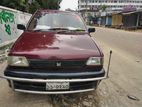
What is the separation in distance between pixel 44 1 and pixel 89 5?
94274mm

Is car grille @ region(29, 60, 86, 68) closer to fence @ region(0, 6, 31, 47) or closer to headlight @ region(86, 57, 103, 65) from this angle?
headlight @ region(86, 57, 103, 65)

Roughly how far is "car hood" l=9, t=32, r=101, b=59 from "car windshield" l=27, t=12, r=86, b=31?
1.84 feet

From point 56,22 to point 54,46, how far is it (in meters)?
1.60

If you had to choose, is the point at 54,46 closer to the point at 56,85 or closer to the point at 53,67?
the point at 53,67

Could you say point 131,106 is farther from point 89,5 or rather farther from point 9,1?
point 89,5

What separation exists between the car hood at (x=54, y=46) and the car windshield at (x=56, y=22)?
0.56 metres

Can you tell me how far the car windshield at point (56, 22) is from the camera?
5.20 meters

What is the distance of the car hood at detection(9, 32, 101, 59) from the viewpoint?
12.1 feet

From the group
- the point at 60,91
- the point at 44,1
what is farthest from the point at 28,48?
the point at 44,1

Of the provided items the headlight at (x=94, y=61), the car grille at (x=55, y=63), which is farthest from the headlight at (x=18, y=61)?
the headlight at (x=94, y=61)

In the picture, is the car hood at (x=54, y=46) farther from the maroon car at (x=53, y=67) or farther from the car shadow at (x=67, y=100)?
the car shadow at (x=67, y=100)

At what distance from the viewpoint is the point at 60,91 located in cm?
371

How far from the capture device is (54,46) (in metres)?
3.94

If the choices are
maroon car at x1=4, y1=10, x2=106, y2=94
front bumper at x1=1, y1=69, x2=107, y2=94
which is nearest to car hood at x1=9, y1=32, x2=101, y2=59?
maroon car at x1=4, y1=10, x2=106, y2=94
